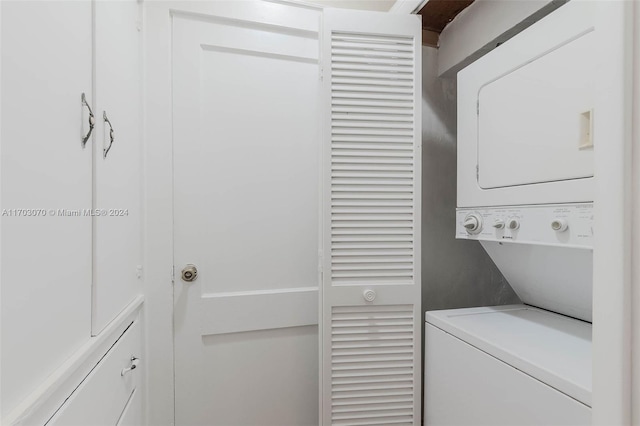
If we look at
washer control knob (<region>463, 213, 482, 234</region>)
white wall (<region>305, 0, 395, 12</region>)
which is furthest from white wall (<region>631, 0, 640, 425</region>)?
white wall (<region>305, 0, 395, 12</region>)

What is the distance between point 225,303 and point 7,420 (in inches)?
40.5

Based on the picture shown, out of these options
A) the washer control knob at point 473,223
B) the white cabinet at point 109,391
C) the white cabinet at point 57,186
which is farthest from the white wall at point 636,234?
the washer control knob at point 473,223

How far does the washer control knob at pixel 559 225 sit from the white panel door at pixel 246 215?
1.05m

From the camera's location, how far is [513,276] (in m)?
1.52

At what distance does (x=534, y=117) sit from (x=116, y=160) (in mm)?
1491

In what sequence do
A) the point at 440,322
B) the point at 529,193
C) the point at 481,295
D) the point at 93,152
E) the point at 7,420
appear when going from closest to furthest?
the point at 7,420 < the point at 93,152 < the point at 529,193 < the point at 440,322 < the point at 481,295

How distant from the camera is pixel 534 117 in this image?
3.60ft

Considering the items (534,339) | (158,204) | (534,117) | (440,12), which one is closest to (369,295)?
(534,339)

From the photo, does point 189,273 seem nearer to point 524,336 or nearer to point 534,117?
point 524,336

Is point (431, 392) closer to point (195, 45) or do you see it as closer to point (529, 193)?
point (529, 193)

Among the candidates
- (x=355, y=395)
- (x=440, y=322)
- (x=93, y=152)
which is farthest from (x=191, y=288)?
(x=440, y=322)

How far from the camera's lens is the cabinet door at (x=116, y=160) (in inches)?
36.4

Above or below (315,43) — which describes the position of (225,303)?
below

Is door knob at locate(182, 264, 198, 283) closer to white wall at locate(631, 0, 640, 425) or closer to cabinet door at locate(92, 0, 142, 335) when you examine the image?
cabinet door at locate(92, 0, 142, 335)
